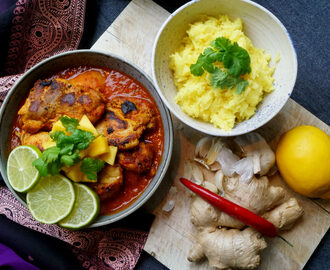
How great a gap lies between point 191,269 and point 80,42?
7.92 feet

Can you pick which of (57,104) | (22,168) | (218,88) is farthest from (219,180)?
(22,168)

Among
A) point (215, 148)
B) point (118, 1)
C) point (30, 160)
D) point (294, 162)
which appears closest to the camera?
point (30, 160)

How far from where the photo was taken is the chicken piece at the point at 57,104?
9.46 ft

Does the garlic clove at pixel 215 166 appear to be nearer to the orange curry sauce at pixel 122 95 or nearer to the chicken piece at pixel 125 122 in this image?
the orange curry sauce at pixel 122 95

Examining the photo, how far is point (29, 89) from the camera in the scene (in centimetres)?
310

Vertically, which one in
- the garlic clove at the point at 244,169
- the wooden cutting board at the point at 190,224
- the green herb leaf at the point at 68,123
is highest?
the green herb leaf at the point at 68,123

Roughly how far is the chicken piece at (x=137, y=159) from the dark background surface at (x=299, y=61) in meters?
0.99

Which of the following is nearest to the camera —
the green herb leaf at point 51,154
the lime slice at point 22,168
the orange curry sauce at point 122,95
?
the green herb leaf at point 51,154

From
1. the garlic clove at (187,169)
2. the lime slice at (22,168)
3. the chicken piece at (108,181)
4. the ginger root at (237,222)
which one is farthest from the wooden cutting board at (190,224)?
the lime slice at (22,168)

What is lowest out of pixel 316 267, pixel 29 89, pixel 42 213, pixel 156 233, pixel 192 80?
pixel 316 267

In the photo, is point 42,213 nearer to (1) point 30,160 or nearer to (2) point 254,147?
(1) point 30,160

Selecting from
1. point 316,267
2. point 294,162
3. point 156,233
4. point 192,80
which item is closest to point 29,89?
point 192,80

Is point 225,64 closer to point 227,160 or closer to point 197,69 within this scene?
point 197,69

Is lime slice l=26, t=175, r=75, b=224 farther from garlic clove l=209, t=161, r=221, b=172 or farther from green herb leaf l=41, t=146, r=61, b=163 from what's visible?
garlic clove l=209, t=161, r=221, b=172
